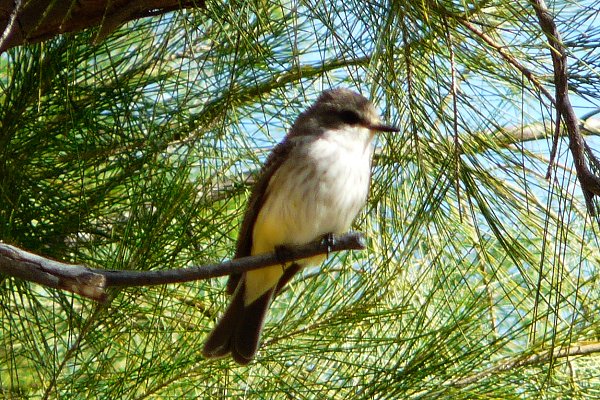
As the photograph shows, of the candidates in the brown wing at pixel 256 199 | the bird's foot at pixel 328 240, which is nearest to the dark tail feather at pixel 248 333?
the brown wing at pixel 256 199

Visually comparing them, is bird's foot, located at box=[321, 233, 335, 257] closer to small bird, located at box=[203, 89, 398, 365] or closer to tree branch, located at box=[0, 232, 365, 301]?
small bird, located at box=[203, 89, 398, 365]

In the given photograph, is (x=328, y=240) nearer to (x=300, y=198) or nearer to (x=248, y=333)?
(x=300, y=198)

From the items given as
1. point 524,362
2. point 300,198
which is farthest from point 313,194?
point 524,362

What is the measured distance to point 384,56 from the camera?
225 centimetres

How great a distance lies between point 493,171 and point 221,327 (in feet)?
2.76

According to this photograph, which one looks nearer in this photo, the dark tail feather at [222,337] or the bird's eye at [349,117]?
the dark tail feather at [222,337]

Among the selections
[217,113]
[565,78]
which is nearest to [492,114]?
[565,78]

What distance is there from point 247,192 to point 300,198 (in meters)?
0.44

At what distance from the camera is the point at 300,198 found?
2.78 metres

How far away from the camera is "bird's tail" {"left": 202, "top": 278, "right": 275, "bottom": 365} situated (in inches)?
99.7

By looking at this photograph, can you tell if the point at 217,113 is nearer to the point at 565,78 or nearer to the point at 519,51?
the point at 519,51

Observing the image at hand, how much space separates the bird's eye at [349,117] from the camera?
9.61ft

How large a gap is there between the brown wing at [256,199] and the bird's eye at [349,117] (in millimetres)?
196

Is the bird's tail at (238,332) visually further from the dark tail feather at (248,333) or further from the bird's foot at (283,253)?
the bird's foot at (283,253)
